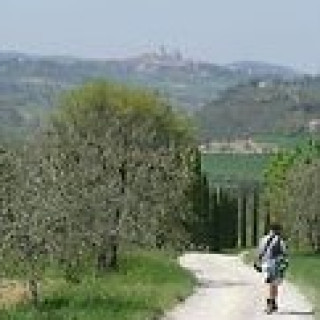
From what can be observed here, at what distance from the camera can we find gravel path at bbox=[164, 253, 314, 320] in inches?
1067

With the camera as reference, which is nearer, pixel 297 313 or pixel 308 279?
pixel 297 313

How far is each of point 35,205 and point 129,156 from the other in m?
22.3

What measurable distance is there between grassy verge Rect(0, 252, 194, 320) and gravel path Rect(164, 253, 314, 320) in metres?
0.52

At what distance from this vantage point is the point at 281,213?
264ft

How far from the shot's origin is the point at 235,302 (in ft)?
104

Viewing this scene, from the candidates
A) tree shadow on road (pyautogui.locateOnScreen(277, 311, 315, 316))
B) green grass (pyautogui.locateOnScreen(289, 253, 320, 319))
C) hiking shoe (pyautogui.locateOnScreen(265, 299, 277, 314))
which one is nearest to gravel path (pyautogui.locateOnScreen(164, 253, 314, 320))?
tree shadow on road (pyautogui.locateOnScreen(277, 311, 315, 316))

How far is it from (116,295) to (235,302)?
3190 mm

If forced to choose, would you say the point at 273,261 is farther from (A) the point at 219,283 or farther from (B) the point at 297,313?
(A) the point at 219,283

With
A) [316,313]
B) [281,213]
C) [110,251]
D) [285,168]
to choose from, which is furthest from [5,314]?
[285,168]

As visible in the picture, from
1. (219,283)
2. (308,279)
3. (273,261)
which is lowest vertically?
(219,283)

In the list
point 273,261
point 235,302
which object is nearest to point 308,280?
point 235,302

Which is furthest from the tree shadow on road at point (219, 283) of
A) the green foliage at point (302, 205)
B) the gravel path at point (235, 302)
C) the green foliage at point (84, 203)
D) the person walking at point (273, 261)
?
the green foliage at point (302, 205)

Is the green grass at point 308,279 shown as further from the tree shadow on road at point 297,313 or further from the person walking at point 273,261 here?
the person walking at point 273,261

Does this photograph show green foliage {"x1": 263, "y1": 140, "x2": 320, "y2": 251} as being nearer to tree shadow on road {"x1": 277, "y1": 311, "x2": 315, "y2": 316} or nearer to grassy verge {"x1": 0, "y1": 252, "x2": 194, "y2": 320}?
grassy verge {"x1": 0, "y1": 252, "x2": 194, "y2": 320}
